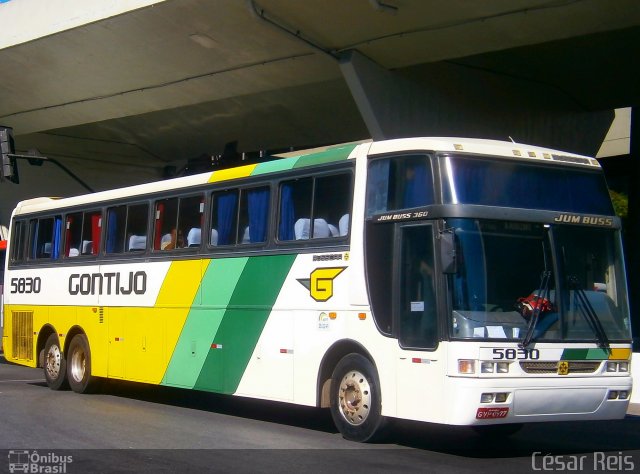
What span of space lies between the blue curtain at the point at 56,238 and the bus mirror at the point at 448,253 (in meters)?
9.57

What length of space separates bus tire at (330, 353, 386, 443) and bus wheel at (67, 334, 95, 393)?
21.1 feet

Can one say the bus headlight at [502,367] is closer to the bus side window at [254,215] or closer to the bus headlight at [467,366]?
the bus headlight at [467,366]

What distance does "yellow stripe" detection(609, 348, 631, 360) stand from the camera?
10133mm

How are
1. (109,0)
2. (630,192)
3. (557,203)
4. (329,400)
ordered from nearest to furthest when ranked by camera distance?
(557,203), (329,400), (109,0), (630,192)

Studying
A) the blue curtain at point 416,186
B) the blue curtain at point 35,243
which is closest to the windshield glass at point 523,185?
the blue curtain at point 416,186

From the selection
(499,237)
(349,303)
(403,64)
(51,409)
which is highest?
(403,64)

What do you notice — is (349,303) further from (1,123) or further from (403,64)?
(1,123)

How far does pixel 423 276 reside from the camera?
9867mm

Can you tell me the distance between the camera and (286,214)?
12.1 meters

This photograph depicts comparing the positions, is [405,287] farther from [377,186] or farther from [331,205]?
[331,205]

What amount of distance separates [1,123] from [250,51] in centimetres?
1188

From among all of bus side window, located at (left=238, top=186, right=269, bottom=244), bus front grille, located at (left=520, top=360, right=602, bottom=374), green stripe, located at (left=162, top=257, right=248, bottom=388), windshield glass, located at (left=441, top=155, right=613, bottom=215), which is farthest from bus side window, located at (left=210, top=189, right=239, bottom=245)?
bus front grille, located at (left=520, top=360, right=602, bottom=374)

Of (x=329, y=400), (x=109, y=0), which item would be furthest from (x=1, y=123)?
(x=329, y=400)

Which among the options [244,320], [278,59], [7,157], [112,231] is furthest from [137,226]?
[278,59]
